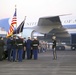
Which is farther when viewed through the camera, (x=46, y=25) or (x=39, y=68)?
(x=46, y=25)

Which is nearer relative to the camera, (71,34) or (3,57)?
(3,57)

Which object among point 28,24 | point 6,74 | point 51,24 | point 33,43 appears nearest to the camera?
point 6,74

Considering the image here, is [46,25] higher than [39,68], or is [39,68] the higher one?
[46,25]

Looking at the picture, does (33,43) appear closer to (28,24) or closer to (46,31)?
(46,31)

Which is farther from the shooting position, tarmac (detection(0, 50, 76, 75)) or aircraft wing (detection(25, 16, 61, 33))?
aircraft wing (detection(25, 16, 61, 33))

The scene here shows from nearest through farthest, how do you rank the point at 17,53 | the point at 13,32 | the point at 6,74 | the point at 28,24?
the point at 6,74 < the point at 17,53 < the point at 13,32 < the point at 28,24

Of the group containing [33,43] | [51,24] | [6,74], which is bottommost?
[6,74]

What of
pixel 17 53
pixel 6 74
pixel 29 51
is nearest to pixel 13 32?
pixel 29 51

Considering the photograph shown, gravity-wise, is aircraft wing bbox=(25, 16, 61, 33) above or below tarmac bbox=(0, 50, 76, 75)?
above

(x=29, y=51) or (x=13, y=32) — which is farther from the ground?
(x=13, y=32)

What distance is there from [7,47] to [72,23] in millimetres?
18243

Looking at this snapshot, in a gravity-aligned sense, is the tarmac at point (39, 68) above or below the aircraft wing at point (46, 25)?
below

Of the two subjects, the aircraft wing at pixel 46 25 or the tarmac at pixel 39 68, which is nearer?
the tarmac at pixel 39 68

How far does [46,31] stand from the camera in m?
36.8
